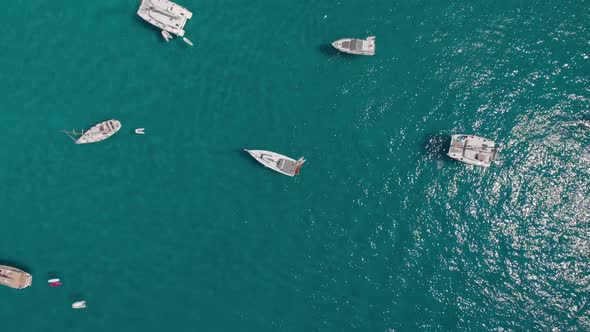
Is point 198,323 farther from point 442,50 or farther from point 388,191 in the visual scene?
point 442,50

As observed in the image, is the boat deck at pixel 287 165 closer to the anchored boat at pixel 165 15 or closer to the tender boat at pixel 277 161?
the tender boat at pixel 277 161

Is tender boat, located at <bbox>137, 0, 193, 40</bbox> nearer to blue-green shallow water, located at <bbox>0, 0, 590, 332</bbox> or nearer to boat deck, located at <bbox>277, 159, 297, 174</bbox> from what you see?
blue-green shallow water, located at <bbox>0, 0, 590, 332</bbox>

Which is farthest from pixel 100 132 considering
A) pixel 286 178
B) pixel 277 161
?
pixel 286 178

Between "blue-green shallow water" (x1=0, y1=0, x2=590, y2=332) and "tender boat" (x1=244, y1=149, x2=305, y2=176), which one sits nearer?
"tender boat" (x1=244, y1=149, x2=305, y2=176)

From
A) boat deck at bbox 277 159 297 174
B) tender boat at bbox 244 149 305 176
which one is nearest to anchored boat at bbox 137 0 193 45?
tender boat at bbox 244 149 305 176

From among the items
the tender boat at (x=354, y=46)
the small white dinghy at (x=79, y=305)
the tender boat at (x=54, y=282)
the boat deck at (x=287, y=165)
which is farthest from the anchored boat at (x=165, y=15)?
the small white dinghy at (x=79, y=305)

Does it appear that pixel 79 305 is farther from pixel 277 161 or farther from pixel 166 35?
pixel 166 35
